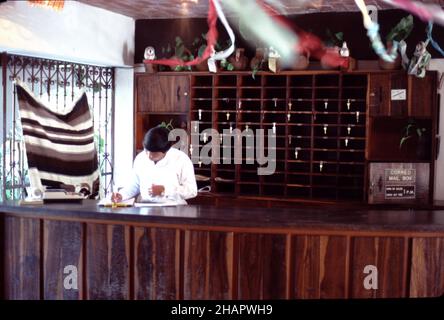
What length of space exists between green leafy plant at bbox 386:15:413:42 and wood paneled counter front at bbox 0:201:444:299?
2615 millimetres

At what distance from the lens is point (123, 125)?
8.05m

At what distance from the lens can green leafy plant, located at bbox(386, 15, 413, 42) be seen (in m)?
6.45

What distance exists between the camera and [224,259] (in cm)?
418

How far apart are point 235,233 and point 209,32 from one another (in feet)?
12.4

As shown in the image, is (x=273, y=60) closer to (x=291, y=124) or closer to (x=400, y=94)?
(x=291, y=124)

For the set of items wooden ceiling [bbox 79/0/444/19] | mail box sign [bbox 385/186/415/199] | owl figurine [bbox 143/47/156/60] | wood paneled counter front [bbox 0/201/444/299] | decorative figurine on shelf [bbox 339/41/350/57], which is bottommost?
wood paneled counter front [bbox 0/201/444/299]

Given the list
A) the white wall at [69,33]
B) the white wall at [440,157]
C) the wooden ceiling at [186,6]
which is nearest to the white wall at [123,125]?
the white wall at [69,33]

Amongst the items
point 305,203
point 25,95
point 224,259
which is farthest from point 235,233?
point 25,95

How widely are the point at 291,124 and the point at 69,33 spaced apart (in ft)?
8.49

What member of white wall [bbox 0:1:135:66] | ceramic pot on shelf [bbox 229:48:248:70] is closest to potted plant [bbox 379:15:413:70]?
ceramic pot on shelf [bbox 229:48:248:70]

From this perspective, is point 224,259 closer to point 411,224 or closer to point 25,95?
point 411,224

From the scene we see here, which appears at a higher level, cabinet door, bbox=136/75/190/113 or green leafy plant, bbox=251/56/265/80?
green leafy plant, bbox=251/56/265/80

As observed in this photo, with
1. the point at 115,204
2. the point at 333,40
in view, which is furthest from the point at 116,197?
the point at 333,40

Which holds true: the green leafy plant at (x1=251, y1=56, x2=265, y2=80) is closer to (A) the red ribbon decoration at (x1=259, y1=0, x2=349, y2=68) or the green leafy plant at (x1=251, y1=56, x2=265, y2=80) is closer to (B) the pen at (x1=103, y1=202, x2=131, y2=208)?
(A) the red ribbon decoration at (x1=259, y1=0, x2=349, y2=68)
